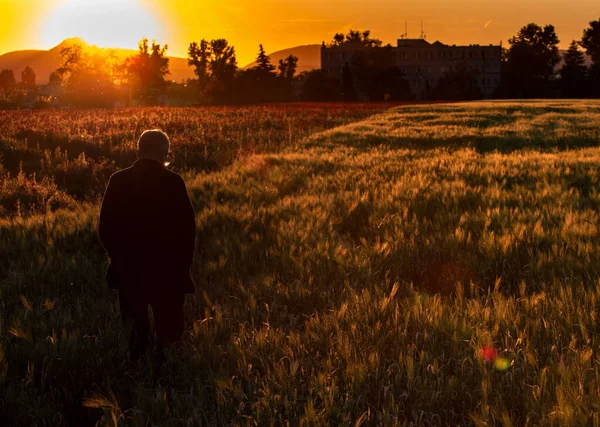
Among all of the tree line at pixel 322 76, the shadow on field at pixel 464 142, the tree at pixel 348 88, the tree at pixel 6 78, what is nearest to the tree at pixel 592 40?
the tree line at pixel 322 76

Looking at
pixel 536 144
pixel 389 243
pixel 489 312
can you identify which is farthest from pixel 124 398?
pixel 536 144

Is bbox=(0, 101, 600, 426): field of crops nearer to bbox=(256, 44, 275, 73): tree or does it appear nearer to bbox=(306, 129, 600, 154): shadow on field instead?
bbox=(306, 129, 600, 154): shadow on field

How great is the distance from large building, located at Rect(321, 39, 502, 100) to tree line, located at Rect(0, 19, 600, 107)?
57.1ft

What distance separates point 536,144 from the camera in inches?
611

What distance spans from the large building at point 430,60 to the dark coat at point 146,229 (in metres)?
130

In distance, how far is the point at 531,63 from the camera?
330 feet

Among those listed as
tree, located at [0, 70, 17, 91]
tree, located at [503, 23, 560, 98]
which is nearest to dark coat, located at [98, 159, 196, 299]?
tree, located at [503, 23, 560, 98]

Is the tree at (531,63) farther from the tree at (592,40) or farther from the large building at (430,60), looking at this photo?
the large building at (430,60)

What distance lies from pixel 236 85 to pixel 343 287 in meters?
81.7

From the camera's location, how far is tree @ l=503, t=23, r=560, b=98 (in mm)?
98375

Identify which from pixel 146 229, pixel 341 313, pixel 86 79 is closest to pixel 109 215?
pixel 146 229

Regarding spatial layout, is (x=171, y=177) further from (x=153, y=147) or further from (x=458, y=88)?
(x=458, y=88)

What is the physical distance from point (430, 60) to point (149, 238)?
139 metres

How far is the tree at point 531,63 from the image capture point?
323 feet
